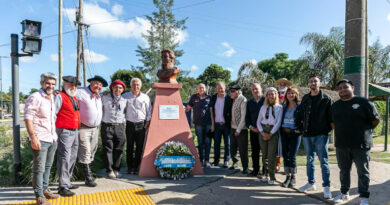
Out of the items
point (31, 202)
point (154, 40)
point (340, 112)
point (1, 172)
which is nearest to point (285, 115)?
point (340, 112)

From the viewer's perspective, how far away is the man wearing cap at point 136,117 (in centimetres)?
509

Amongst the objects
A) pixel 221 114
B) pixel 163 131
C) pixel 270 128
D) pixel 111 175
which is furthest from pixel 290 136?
pixel 111 175

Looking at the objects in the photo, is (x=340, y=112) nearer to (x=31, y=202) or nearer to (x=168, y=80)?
(x=168, y=80)

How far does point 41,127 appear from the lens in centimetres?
342

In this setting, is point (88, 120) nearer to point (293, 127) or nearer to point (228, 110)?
point (228, 110)

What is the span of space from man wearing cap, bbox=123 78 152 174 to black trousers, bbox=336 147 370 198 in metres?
3.55

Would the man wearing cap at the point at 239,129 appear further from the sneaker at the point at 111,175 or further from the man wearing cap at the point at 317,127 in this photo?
the sneaker at the point at 111,175

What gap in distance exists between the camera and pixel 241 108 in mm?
5344

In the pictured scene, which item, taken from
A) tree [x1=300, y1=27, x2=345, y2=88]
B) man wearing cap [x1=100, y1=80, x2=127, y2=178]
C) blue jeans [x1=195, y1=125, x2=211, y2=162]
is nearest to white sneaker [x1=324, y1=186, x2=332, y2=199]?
blue jeans [x1=195, y1=125, x2=211, y2=162]

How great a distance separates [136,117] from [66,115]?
146cm

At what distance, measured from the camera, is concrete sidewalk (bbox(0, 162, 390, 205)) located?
3.77 metres

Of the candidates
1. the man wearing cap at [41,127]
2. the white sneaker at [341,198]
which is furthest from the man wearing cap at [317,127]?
the man wearing cap at [41,127]

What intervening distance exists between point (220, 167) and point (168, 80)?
2.36 metres

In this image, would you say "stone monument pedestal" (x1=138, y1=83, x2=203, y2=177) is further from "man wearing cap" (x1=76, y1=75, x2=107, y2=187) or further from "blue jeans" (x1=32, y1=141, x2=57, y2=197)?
"blue jeans" (x1=32, y1=141, x2=57, y2=197)
